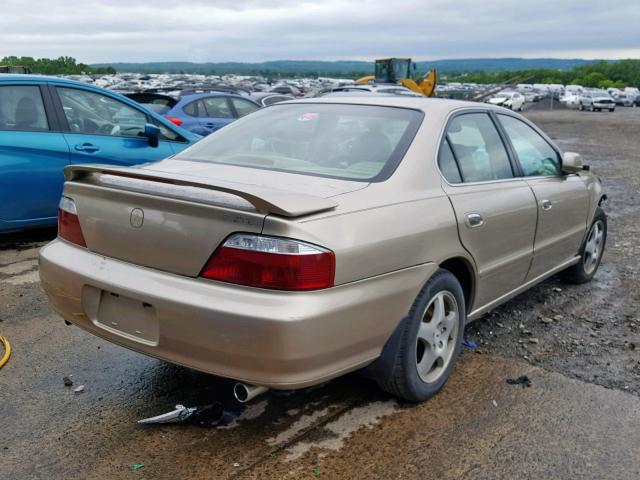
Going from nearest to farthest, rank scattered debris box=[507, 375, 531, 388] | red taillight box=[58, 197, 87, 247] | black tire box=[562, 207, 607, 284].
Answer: red taillight box=[58, 197, 87, 247] < scattered debris box=[507, 375, 531, 388] < black tire box=[562, 207, 607, 284]

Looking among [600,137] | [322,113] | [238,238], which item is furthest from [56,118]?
[600,137]

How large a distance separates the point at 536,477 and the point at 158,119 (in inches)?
213

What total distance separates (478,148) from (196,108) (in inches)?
323

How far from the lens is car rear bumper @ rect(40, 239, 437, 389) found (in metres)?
2.56

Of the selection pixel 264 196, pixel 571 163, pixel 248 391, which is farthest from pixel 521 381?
pixel 264 196

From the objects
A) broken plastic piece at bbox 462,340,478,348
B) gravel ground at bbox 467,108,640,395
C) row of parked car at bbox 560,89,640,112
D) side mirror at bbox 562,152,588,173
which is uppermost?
side mirror at bbox 562,152,588,173

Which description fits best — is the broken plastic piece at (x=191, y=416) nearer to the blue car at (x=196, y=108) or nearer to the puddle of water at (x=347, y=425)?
the puddle of water at (x=347, y=425)

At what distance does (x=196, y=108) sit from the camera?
11320 mm

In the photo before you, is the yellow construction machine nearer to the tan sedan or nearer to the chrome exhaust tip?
the tan sedan

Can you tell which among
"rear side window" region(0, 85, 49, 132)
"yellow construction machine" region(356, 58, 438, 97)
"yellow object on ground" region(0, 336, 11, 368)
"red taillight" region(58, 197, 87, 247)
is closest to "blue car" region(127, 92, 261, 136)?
"rear side window" region(0, 85, 49, 132)

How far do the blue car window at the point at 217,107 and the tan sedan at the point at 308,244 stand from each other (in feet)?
25.1

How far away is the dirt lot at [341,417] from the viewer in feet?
9.17

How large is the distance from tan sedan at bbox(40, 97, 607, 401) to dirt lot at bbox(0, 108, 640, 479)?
0.30 meters

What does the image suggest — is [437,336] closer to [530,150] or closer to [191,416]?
[191,416]
